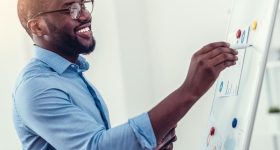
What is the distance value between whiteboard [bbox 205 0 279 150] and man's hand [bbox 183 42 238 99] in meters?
0.13

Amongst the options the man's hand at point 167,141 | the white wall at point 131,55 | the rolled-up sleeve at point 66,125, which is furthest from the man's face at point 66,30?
the white wall at point 131,55

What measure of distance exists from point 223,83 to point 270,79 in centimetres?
19

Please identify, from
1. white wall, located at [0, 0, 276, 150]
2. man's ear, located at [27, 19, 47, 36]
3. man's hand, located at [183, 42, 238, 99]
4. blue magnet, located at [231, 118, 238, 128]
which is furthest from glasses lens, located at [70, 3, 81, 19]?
white wall, located at [0, 0, 276, 150]

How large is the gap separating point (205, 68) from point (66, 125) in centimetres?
39

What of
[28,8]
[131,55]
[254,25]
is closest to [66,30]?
[28,8]

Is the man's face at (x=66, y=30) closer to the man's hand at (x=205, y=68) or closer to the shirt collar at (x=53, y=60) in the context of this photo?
the shirt collar at (x=53, y=60)

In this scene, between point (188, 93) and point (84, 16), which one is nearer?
point (188, 93)

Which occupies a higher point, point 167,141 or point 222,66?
point 222,66

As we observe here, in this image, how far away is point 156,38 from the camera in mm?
2277

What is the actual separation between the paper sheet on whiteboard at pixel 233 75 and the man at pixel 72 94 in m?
0.14

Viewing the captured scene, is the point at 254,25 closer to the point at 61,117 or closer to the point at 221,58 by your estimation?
the point at 221,58

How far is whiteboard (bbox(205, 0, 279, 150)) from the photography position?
1.08 metres

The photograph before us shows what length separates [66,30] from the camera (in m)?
1.27

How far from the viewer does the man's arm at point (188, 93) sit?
965 mm
